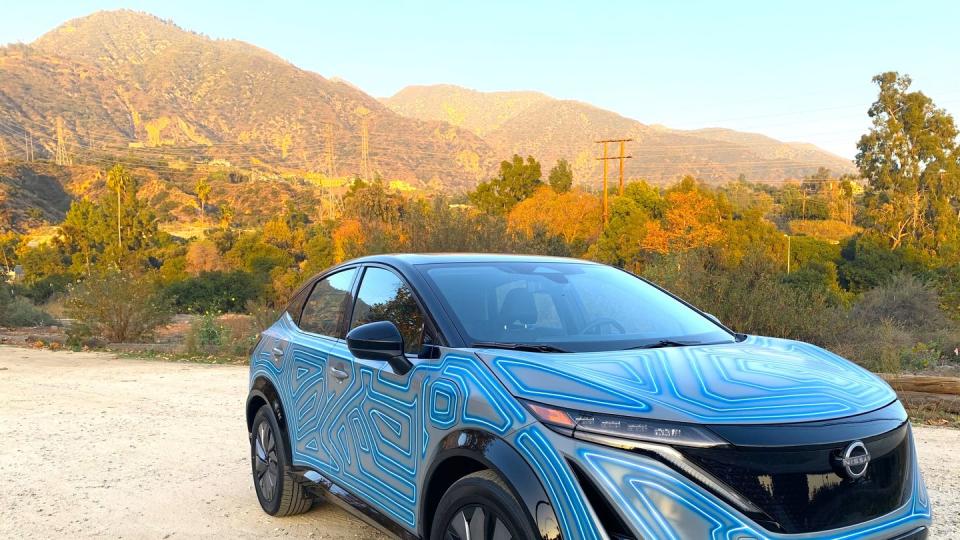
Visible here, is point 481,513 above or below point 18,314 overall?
above

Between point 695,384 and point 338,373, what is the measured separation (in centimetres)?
200

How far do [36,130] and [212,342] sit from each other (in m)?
201

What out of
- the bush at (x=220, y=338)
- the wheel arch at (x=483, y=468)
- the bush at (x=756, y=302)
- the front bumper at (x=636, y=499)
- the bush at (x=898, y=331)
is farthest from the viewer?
the bush at (x=220, y=338)

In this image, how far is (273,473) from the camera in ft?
16.8

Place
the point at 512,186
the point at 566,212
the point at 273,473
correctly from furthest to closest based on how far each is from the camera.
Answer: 1. the point at 512,186
2. the point at 566,212
3. the point at 273,473

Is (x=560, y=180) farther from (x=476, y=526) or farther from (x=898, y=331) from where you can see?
(x=476, y=526)

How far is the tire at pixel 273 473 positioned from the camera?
16.2 feet

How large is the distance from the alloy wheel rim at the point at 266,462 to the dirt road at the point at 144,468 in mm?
193

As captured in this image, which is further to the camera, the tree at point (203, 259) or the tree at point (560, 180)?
the tree at point (560, 180)

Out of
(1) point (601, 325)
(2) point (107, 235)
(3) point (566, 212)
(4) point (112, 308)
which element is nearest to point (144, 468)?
(1) point (601, 325)

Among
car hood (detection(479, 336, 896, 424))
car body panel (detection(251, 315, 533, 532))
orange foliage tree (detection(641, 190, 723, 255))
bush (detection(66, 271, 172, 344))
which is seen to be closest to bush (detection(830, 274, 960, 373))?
car hood (detection(479, 336, 896, 424))

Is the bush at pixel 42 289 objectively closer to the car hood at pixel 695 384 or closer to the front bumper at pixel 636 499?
the car hood at pixel 695 384

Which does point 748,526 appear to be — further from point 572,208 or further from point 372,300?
point 572,208

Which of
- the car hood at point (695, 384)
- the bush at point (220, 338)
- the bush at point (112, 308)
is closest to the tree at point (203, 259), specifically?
the bush at point (112, 308)
